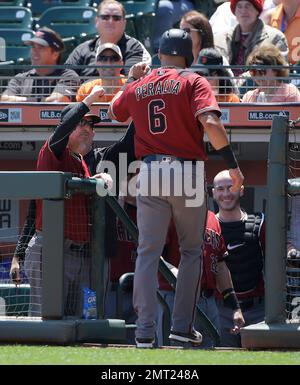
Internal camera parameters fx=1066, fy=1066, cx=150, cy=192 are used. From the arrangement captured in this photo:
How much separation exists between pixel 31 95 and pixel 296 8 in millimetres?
2888

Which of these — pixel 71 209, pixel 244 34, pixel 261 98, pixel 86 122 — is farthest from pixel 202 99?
pixel 244 34

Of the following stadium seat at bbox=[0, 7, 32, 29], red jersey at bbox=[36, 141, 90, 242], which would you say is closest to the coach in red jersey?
red jersey at bbox=[36, 141, 90, 242]

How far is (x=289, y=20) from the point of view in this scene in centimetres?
→ 1049

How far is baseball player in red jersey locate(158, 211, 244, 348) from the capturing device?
7.27 m

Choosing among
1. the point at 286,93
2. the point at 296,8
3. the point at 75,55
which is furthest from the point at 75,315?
the point at 296,8

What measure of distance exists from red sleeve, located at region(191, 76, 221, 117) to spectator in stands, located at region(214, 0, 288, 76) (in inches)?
143

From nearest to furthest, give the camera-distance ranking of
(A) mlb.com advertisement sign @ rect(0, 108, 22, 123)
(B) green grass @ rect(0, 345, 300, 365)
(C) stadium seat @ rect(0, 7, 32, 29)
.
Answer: (B) green grass @ rect(0, 345, 300, 365), (A) mlb.com advertisement sign @ rect(0, 108, 22, 123), (C) stadium seat @ rect(0, 7, 32, 29)

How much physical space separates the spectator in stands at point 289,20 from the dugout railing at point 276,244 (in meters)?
4.26

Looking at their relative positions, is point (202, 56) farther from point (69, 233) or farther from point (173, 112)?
point (69, 233)

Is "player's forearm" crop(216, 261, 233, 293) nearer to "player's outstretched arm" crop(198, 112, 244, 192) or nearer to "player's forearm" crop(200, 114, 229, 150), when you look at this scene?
"player's outstretched arm" crop(198, 112, 244, 192)

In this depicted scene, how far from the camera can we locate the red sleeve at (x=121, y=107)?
657 cm

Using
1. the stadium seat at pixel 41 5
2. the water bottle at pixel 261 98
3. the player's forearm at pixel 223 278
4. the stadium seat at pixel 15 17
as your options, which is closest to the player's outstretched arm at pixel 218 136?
the player's forearm at pixel 223 278

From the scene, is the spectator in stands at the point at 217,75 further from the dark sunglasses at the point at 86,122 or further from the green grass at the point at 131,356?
the green grass at the point at 131,356

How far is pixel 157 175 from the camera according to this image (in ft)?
20.8
